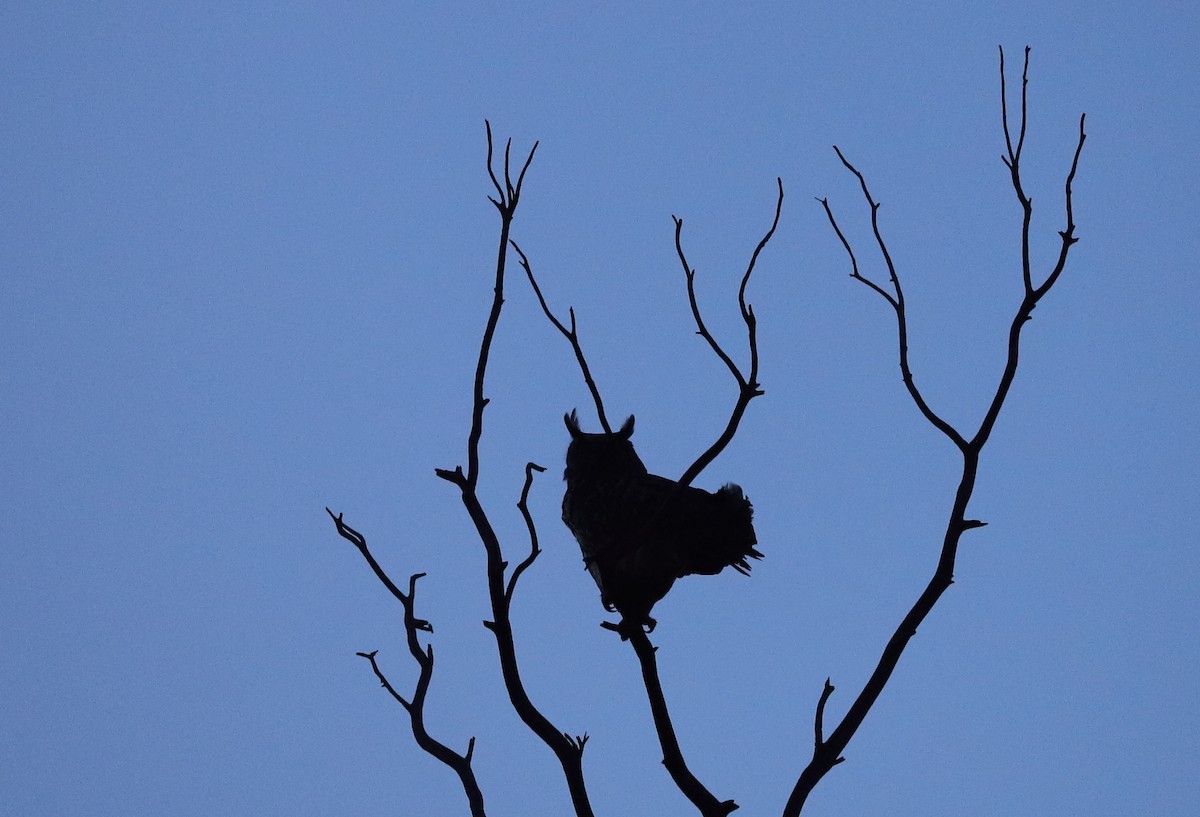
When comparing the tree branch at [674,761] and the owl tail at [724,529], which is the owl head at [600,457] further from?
the tree branch at [674,761]

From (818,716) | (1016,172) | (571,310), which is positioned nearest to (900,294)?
(1016,172)

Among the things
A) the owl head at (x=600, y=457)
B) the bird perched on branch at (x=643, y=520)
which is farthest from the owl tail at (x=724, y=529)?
the owl head at (x=600, y=457)

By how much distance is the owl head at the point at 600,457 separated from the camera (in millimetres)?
5625

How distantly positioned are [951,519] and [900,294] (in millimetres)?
890

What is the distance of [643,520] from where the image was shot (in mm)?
5434

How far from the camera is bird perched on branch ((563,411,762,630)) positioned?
5469mm

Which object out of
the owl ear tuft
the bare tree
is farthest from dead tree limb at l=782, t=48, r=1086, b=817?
the owl ear tuft

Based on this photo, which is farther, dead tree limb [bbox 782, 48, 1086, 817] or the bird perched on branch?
the bird perched on branch

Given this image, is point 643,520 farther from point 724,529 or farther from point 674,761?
point 674,761

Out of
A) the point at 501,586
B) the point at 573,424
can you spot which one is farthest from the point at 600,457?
the point at 501,586

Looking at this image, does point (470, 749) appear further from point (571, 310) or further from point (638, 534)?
point (571, 310)

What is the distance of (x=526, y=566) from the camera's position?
395 cm

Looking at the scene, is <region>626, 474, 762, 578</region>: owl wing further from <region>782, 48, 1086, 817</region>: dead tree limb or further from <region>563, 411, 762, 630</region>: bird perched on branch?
<region>782, 48, 1086, 817</region>: dead tree limb

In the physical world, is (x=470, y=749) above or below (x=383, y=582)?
below
